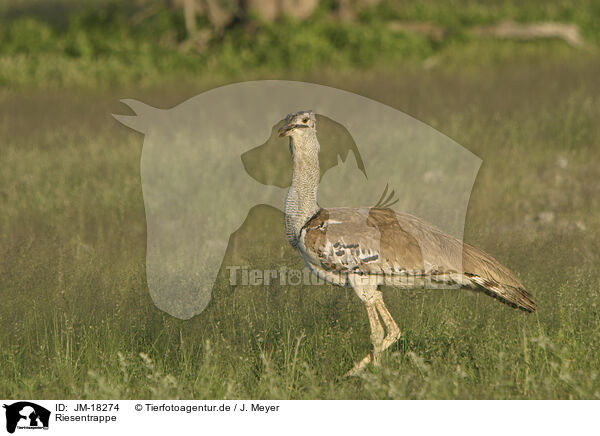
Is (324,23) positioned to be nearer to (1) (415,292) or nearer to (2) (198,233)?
(2) (198,233)

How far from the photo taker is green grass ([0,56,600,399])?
4.79m

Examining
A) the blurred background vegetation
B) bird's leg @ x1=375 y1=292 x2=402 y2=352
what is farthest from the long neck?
the blurred background vegetation

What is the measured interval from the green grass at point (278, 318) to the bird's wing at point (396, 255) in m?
0.28

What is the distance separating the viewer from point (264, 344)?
17.7 feet

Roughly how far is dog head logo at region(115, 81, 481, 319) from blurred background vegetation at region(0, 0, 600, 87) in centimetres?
338

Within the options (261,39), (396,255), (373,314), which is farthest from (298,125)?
(261,39)

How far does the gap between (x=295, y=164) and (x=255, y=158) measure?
521cm

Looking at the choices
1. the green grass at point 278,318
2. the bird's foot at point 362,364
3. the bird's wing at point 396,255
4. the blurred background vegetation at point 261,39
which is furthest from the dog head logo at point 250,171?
the blurred background vegetation at point 261,39

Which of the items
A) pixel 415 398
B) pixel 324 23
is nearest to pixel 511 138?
pixel 415 398

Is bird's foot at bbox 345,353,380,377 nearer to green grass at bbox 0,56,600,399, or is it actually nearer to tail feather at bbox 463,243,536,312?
green grass at bbox 0,56,600,399
